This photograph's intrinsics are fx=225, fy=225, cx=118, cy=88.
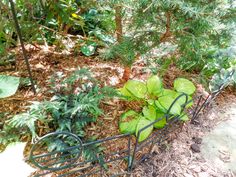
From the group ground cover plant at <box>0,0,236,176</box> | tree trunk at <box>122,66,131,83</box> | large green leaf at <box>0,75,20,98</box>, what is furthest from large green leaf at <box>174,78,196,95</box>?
large green leaf at <box>0,75,20,98</box>

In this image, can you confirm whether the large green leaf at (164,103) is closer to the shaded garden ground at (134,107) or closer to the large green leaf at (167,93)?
the large green leaf at (167,93)

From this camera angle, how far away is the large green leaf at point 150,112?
1.22m

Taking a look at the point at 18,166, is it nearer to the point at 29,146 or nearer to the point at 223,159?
the point at 29,146

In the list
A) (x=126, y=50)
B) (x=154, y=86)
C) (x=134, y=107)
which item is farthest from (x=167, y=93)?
(x=126, y=50)

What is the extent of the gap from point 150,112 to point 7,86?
2.50 feet

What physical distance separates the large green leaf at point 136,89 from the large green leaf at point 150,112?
7cm

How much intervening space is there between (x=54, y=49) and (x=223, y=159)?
4.40 ft

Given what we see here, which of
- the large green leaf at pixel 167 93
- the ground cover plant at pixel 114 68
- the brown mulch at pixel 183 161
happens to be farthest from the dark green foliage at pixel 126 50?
the brown mulch at pixel 183 161

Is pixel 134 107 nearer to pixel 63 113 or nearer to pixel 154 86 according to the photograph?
pixel 154 86

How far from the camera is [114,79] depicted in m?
1.52

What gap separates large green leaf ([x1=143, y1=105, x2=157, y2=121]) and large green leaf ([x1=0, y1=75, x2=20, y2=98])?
69cm

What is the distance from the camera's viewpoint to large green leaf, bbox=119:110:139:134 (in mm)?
1195

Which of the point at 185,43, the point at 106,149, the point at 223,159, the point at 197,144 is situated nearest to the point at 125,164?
the point at 106,149

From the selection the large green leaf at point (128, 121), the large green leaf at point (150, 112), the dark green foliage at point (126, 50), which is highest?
the dark green foliage at point (126, 50)
